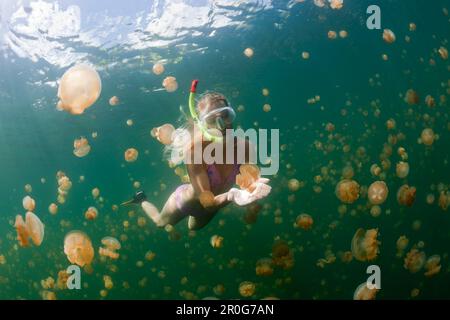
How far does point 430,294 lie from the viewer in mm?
11953

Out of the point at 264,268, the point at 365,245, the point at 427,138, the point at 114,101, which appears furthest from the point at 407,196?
the point at 114,101

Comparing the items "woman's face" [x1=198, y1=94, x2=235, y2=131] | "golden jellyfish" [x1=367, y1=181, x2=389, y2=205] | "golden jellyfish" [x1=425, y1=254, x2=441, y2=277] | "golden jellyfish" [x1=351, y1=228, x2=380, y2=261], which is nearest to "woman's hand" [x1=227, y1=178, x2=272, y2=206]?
"woman's face" [x1=198, y1=94, x2=235, y2=131]

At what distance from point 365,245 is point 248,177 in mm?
Result: 4448

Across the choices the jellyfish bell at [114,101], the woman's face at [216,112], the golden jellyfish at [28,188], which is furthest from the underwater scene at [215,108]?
the golden jellyfish at [28,188]

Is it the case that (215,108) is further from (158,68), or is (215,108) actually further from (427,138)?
(158,68)

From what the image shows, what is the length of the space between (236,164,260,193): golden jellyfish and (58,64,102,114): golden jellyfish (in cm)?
495

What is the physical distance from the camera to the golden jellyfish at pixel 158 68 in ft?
42.4

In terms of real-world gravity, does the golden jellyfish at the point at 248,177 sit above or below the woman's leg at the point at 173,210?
below

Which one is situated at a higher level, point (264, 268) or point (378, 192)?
point (378, 192)

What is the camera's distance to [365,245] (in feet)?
22.0

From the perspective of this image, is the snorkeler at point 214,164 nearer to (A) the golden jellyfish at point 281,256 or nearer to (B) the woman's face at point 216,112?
(B) the woman's face at point 216,112

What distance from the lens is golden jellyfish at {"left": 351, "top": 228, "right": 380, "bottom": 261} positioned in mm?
6539

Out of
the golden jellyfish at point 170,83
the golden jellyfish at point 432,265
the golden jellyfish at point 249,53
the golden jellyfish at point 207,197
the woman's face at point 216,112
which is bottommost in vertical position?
the golden jellyfish at point 432,265

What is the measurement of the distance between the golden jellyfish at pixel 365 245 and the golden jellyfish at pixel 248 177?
A: 3.93 meters
